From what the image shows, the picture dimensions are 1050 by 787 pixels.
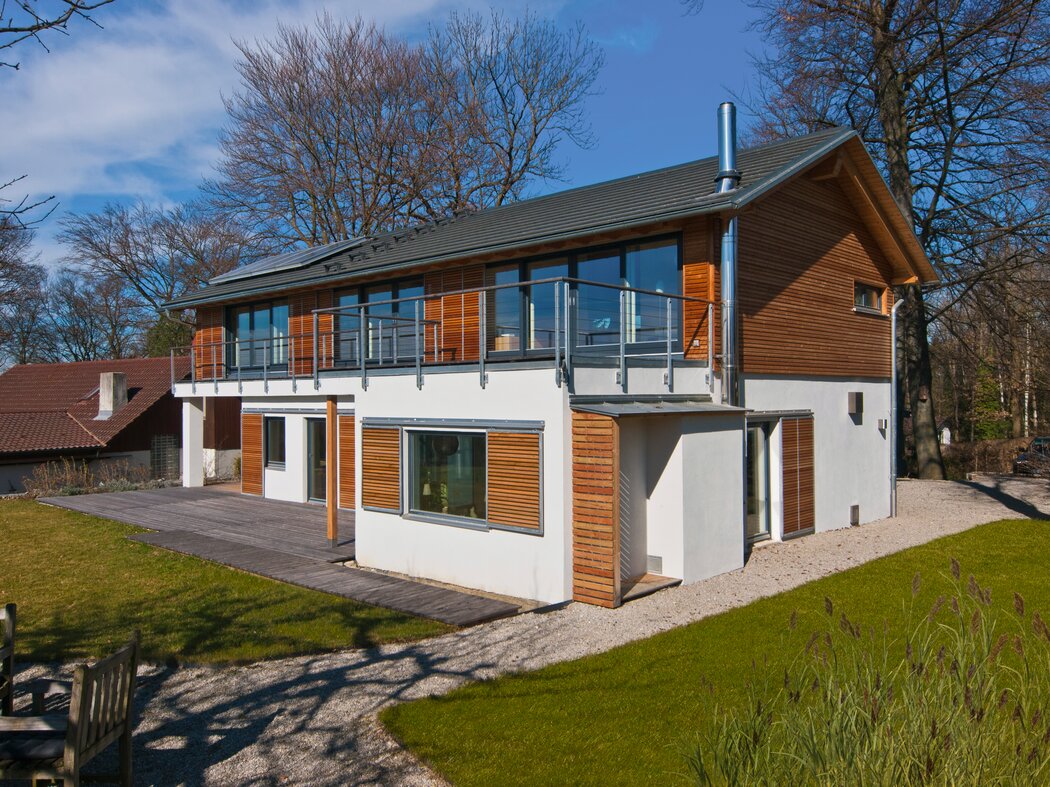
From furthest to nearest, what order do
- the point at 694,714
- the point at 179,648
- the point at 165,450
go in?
the point at 165,450
the point at 179,648
the point at 694,714

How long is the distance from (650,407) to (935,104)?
55.4 ft

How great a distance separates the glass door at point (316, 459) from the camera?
18312 millimetres

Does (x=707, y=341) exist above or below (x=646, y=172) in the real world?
below

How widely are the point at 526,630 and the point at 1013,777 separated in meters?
5.60

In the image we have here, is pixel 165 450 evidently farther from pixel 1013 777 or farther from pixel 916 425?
pixel 1013 777

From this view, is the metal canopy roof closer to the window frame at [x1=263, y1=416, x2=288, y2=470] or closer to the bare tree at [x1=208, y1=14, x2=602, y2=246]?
the window frame at [x1=263, y1=416, x2=288, y2=470]

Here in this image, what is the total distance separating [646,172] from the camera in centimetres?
1627

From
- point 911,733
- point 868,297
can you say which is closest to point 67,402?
point 868,297

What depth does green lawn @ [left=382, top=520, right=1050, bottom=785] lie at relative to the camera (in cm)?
499

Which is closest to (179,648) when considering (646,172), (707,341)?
(707,341)

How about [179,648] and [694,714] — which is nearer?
[694,714]

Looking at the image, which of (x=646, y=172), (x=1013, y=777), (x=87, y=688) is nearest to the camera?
(x=1013, y=777)

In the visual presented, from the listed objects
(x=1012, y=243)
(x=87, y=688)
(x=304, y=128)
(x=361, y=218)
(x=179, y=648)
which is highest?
(x=304, y=128)

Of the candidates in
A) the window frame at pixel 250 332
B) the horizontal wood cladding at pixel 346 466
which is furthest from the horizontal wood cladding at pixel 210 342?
the horizontal wood cladding at pixel 346 466
